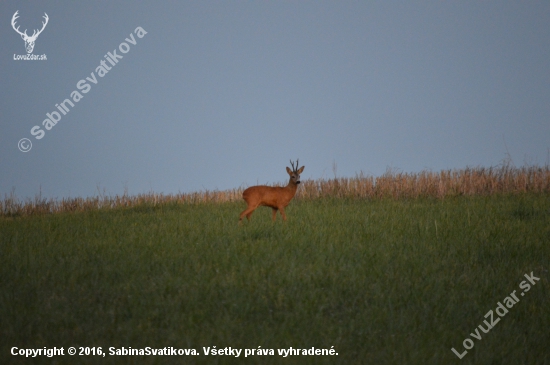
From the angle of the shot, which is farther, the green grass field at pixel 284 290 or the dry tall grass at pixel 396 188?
the dry tall grass at pixel 396 188

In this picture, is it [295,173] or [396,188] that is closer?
[295,173]

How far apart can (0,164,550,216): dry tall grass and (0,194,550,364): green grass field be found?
8593 mm

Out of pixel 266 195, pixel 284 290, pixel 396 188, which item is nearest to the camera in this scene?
pixel 284 290

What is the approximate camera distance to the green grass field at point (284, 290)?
687 cm

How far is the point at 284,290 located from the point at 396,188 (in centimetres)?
1539

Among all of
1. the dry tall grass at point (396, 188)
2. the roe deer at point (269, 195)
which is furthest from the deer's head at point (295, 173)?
the dry tall grass at point (396, 188)

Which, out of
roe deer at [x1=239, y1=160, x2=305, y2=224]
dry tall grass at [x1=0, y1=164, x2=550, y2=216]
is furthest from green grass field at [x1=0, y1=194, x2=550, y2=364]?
dry tall grass at [x1=0, y1=164, x2=550, y2=216]

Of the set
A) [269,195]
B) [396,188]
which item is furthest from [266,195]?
[396,188]

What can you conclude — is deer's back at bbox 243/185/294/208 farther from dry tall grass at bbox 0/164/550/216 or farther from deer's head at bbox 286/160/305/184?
dry tall grass at bbox 0/164/550/216

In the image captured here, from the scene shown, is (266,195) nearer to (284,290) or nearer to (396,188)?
(284,290)

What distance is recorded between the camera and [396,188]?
22.9 m

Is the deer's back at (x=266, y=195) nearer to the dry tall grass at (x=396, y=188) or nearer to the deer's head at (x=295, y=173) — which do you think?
the deer's head at (x=295, y=173)

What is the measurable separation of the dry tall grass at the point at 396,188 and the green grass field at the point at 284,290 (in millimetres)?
8593

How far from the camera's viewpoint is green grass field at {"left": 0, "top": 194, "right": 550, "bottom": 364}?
6871mm
